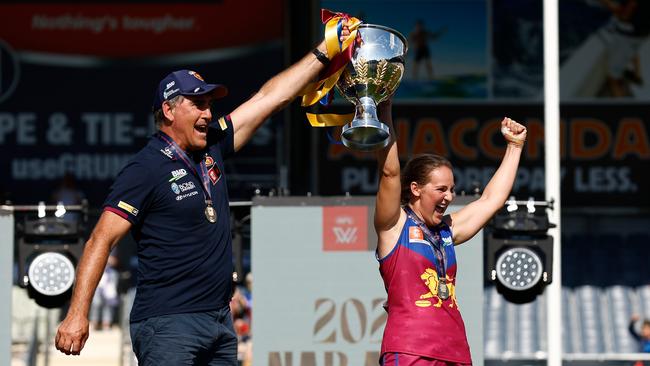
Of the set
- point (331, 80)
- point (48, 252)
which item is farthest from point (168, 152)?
point (48, 252)

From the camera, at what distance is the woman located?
5285 millimetres

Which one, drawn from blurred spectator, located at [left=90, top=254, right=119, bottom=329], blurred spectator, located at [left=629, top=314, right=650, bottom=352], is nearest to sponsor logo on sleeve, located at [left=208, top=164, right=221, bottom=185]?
blurred spectator, located at [left=629, top=314, right=650, bottom=352]

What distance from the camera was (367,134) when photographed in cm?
522

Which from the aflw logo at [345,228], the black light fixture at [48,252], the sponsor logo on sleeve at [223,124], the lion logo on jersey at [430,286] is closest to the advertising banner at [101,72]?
the black light fixture at [48,252]

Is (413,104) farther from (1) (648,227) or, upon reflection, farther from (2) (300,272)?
(2) (300,272)

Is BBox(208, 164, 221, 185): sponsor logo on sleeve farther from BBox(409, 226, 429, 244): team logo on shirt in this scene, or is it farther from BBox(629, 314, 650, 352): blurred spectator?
BBox(629, 314, 650, 352): blurred spectator

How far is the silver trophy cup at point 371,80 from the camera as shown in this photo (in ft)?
17.1

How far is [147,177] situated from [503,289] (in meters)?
3.36

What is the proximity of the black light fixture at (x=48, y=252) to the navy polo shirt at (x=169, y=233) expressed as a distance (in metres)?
3.00

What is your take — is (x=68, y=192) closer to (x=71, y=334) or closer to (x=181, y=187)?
(x=181, y=187)

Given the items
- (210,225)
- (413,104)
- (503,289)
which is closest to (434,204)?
(210,225)

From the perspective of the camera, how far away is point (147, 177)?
5.18 metres

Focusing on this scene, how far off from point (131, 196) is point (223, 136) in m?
0.53

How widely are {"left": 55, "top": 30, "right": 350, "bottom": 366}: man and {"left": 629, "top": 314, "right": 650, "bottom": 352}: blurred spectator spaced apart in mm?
8689
